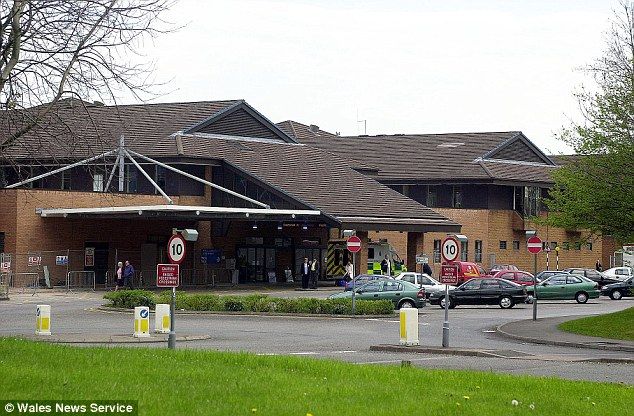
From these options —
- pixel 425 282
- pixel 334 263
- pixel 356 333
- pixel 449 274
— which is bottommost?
pixel 356 333

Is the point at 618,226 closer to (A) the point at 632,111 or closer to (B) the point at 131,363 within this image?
(A) the point at 632,111

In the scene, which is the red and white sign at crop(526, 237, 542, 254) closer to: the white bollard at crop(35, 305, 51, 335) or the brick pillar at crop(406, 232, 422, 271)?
the white bollard at crop(35, 305, 51, 335)

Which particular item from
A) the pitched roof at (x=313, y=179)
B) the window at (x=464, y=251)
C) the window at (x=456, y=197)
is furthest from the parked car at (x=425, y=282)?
the window at (x=456, y=197)

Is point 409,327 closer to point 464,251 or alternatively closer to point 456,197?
point 464,251

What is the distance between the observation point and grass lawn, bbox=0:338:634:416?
12734mm

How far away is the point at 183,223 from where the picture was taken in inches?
2611

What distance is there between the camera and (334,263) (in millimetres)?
73438

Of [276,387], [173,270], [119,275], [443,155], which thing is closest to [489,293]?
[119,275]

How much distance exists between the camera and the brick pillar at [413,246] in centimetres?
7312

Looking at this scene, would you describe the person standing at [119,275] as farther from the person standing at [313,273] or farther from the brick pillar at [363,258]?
the brick pillar at [363,258]

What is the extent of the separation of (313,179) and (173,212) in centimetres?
1512

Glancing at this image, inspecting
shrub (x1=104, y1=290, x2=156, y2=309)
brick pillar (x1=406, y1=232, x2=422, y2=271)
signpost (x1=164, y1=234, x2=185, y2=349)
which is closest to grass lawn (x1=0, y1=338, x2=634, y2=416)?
signpost (x1=164, y1=234, x2=185, y2=349)

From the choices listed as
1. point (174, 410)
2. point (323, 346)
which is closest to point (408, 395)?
point (174, 410)

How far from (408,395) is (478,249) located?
70040 mm
